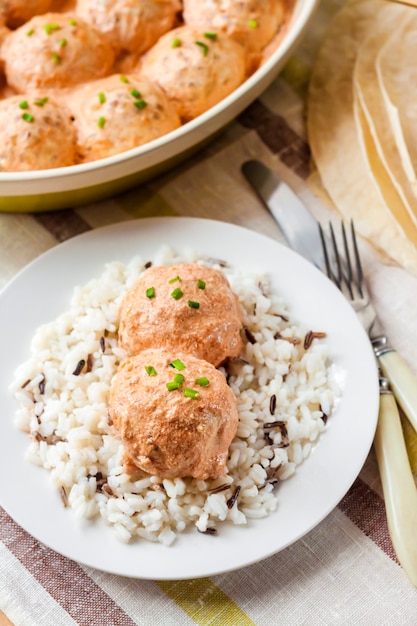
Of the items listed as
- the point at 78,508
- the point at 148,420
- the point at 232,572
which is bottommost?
the point at 232,572

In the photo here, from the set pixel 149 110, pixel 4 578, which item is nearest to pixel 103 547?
pixel 4 578

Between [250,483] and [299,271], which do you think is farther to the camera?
[299,271]

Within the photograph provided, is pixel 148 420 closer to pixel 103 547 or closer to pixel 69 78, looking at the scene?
pixel 103 547

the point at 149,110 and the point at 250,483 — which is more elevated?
the point at 149,110

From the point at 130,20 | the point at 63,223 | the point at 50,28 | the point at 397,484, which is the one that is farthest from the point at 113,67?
the point at 397,484

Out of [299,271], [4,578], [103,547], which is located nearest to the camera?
[103,547]
